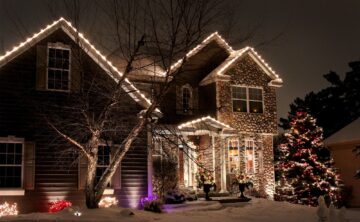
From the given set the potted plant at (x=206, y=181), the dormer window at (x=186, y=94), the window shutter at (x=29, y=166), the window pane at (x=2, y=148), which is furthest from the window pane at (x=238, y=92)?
the window pane at (x=2, y=148)

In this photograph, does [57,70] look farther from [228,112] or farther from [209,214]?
[228,112]

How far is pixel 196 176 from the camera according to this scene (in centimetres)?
2348

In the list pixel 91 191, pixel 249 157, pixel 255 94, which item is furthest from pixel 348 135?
pixel 91 191

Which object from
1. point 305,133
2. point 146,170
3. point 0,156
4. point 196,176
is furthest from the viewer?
point 305,133

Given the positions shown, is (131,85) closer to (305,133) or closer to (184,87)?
(184,87)

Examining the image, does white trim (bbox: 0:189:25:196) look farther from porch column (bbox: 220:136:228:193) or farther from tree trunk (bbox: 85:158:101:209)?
porch column (bbox: 220:136:228:193)

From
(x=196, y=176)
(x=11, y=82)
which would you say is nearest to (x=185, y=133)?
(x=196, y=176)

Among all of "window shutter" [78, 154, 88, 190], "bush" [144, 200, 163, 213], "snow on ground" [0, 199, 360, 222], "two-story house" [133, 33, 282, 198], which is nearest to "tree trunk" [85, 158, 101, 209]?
"snow on ground" [0, 199, 360, 222]

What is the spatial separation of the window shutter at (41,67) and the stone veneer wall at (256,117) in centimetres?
937

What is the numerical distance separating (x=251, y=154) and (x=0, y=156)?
12.8 metres

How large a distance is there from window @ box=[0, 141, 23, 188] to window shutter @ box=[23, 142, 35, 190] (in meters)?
0.19

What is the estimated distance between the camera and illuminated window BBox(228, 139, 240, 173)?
26.0 m

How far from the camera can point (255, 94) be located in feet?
89.1

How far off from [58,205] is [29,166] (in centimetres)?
185
